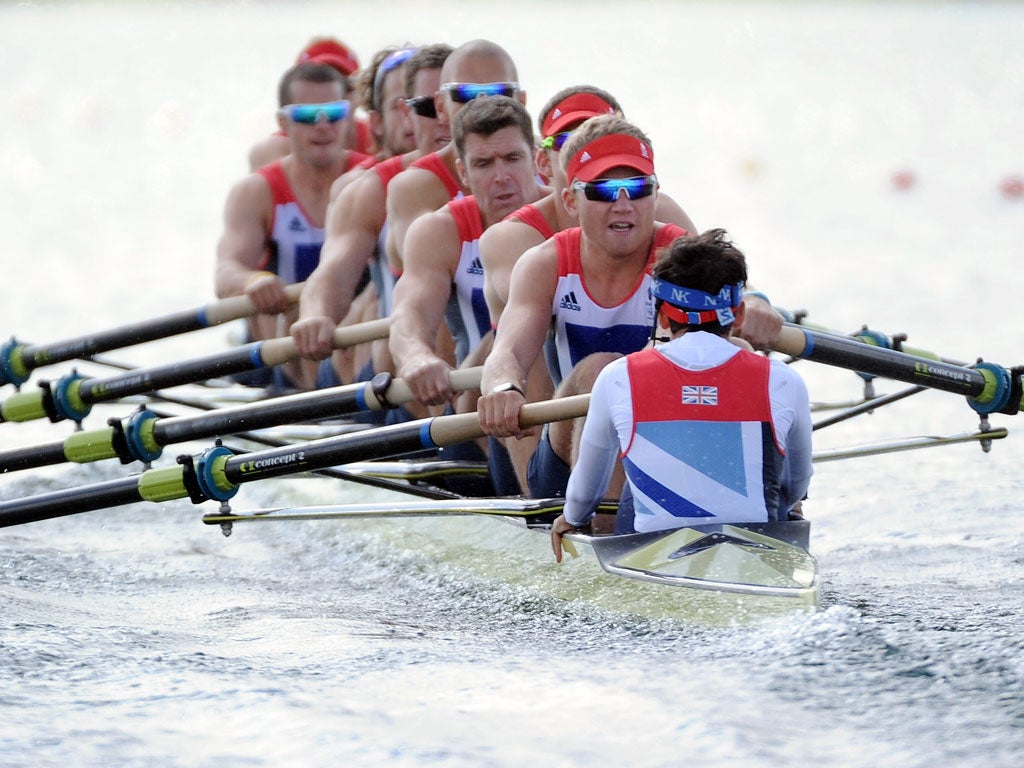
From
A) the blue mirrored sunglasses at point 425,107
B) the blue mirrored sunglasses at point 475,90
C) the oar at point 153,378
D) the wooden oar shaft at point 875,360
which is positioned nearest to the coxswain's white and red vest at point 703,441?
the wooden oar shaft at point 875,360

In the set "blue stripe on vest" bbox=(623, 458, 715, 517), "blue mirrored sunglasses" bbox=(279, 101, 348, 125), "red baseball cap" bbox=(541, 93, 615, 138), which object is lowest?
"blue stripe on vest" bbox=(623, 458, 715, 517)

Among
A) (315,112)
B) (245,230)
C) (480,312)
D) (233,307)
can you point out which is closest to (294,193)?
(245,230)

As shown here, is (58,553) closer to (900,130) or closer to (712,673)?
(712,673)

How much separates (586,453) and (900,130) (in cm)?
2225

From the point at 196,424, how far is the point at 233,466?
19.8 inches

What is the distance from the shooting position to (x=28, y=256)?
1636 cm

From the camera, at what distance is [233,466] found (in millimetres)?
4723

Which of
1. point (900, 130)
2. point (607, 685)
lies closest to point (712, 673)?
point (607, 685)

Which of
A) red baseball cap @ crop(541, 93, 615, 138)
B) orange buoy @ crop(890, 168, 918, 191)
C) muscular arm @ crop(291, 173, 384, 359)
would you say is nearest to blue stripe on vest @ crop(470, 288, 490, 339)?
red baseball cap @ crop(541, 93, 615, 138)

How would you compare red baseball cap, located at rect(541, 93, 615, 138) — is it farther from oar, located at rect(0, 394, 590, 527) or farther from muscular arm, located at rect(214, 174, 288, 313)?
muscular arm, located at rect(214, 174, 288, 313)

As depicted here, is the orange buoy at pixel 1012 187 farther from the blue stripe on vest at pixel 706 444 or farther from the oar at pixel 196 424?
the blue stripe on vest at pixel 706 444

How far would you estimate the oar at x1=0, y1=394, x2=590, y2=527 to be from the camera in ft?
15.2

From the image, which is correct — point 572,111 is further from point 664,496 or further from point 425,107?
point 664,496

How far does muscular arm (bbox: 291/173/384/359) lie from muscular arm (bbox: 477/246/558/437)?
5.56 ft
